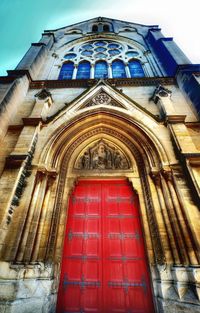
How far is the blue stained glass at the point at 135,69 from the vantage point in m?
8.88

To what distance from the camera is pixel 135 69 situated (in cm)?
931

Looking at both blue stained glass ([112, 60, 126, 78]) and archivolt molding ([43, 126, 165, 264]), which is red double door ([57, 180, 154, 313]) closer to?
archivolt molding ([43, 126, 165, 264])

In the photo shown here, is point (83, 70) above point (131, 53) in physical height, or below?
below

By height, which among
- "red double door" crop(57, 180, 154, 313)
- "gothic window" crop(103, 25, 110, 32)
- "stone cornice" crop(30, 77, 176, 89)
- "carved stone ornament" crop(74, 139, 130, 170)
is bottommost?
"red double door" crop(57, 180, 154, 313)

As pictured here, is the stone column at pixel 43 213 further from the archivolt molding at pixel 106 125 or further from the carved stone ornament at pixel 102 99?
the carved stone ornament at pixel 102 99

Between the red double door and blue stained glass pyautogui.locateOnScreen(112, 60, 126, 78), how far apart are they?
659cm

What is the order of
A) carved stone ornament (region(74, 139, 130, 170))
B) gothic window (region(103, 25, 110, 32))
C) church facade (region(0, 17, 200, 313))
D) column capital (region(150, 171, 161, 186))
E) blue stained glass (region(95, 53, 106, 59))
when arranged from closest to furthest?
church facade (region(0, 17, 200, 313))
column capital (region(150, 171, 161, 186))
carved stone ornament (region(74, 139, 130, 170))
blue stained glass (region(95, 53, 106, 59))
gothic window (region(103, 25, 110, 32))

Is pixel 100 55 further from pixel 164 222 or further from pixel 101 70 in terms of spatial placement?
pixel 164 222

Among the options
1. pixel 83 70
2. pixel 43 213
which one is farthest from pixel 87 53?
pixel 43 213

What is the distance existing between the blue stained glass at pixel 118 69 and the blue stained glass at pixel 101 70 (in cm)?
45

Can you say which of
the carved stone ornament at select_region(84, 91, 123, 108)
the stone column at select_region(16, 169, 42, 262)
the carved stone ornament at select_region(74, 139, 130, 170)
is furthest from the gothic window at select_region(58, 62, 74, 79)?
the stone column at select_region(16, 169, 42, 262)

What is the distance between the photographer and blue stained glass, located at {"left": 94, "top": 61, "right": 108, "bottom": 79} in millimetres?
8907

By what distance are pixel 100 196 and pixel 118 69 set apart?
303 inches

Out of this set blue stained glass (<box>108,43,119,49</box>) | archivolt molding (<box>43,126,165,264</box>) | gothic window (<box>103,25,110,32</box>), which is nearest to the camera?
archivolt molding (<box>43,126,165,264</box>)
